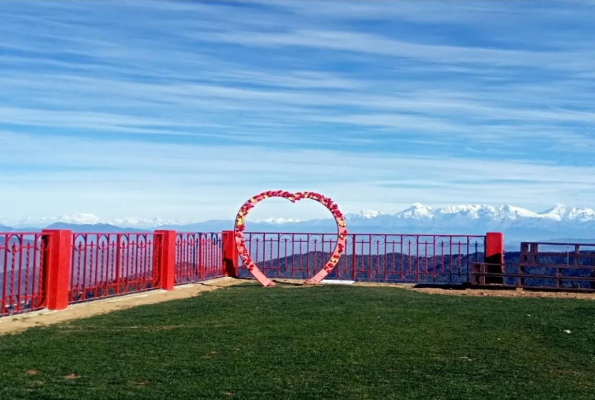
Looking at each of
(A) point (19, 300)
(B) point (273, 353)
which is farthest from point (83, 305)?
(B) point (273, 353)

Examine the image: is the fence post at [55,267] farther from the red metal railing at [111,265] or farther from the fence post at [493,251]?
the fence post at [493,251]

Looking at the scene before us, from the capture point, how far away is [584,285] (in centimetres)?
2139

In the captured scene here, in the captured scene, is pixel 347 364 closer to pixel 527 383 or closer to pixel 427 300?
pixel 527 383

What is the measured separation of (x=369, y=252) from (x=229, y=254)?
4.96 meters

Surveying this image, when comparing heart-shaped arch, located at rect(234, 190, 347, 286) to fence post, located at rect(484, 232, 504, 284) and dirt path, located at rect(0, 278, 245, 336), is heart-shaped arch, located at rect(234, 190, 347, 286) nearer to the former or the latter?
dirt path, located at rect(0, 278, 245, 336)

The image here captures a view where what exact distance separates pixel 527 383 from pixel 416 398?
5.34ft

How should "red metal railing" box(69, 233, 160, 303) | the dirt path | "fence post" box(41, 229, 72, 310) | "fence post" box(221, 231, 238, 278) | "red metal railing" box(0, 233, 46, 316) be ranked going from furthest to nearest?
"fence post" box(221, 231, 238, 278), "red metal railing" box(69, 233, 160, 303), "fence post" box(41, 229, 72, 310), "red metal railing" box(0, 233, 46, 316), the dirt path

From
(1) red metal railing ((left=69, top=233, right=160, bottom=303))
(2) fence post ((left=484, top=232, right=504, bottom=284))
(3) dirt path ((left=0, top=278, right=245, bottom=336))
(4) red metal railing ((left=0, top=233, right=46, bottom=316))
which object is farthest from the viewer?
(2) fence post ((left=484, top=232, right=504, bottom=284))

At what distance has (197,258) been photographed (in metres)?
23.8

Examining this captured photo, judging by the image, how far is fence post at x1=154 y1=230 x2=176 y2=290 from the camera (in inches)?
831

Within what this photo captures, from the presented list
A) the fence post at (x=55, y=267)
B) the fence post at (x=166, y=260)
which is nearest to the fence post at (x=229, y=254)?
the fence post at (x=166, y=260)

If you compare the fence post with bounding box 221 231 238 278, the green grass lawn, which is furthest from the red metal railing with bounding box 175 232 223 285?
the green grass lawn

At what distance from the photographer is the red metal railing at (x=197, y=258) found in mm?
22578

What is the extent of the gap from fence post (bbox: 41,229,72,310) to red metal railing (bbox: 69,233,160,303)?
57 centimetres
